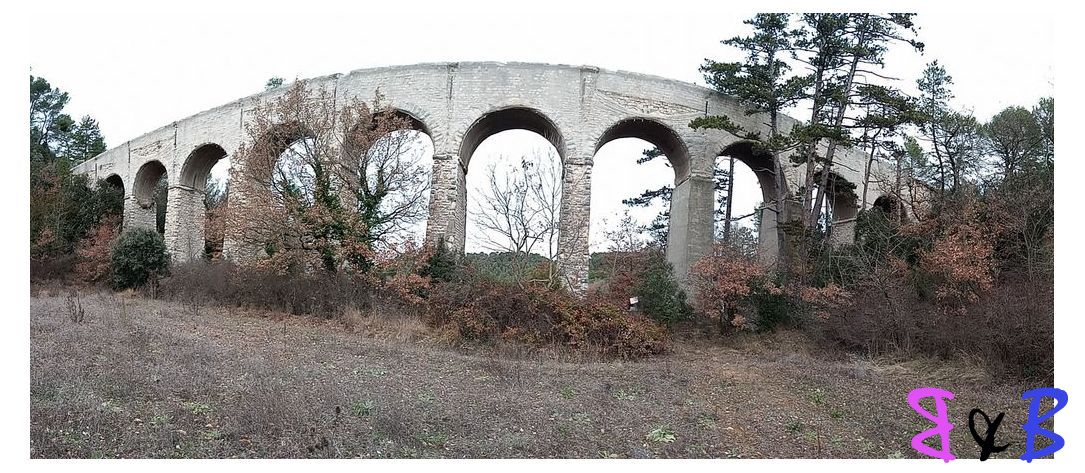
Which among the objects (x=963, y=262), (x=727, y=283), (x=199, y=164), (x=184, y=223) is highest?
(x=199, y=164)

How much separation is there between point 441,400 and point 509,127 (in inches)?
485

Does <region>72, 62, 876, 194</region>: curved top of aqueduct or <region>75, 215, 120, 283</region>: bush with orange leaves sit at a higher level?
<region>72, 62, 876, 194</region>: curved top of aqueduct

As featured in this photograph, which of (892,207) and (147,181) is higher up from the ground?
(147,181)

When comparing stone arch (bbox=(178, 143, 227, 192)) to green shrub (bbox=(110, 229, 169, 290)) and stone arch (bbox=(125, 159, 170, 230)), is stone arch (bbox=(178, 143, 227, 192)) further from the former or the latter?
green shrub (bbox=(110, 229, 169, 290))

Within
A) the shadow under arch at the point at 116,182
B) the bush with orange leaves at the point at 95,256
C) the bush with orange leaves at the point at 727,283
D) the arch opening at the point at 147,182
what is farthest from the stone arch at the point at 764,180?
the shadow under arch at the point at 116,182

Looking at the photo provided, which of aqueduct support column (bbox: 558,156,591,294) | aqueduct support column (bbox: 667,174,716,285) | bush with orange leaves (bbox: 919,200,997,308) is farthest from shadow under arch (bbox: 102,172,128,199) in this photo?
bush with orange leaves (bbox: 919,200,997,308)

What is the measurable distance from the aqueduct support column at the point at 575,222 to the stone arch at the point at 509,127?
0.55m

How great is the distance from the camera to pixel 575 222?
54.4ft

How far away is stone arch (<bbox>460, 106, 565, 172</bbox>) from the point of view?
17192 mm

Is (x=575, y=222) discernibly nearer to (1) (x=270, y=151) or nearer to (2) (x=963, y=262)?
(1) (x=270, y=151)

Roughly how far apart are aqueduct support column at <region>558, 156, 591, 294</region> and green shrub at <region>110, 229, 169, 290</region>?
11.6 metres

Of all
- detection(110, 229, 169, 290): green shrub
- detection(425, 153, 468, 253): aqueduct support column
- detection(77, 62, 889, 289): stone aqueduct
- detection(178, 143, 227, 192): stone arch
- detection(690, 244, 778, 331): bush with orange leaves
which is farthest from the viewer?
detection(178, 143, 227, 192): stone arch

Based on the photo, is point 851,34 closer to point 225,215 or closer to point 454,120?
point 454,120

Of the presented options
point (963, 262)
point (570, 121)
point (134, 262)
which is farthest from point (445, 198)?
point (963, 262)
